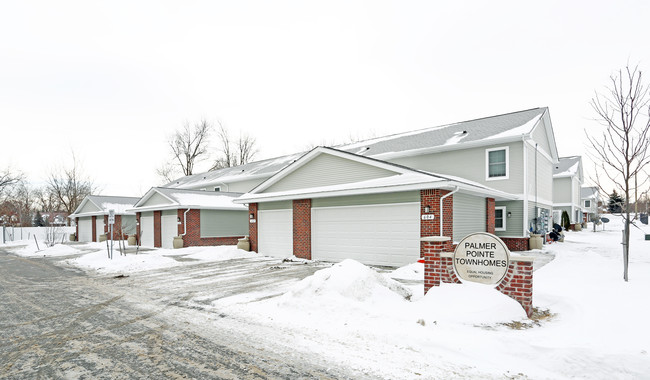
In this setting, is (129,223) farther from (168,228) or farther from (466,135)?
(466,135)

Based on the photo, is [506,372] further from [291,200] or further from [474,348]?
[291,200]

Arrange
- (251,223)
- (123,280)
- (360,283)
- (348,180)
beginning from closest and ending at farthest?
(360,283)
(123,280)
(348,180)
(251,223)

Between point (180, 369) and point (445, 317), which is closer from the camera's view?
point (180, 369)

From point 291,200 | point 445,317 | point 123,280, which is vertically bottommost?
point 123,280

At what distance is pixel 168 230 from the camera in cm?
2345

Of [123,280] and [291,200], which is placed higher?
[291,200]

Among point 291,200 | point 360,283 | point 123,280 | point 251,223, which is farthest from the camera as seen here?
point 251,223

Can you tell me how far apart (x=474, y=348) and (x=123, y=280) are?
10.5 meters

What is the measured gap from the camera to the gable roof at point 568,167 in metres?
32.8

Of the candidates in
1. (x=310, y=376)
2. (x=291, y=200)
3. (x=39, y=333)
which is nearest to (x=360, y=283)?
(x=310, y=376)

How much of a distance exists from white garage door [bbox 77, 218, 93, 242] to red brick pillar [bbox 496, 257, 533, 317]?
1445 inches

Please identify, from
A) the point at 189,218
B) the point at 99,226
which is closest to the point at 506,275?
the point at 189,218

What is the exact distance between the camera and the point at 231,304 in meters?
7.61

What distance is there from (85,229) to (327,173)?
98.8 ft
